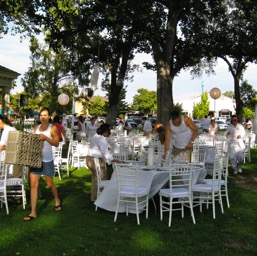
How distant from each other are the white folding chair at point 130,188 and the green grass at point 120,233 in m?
0.31

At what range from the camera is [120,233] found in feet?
19.9

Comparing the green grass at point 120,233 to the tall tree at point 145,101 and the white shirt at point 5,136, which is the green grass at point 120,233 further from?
the tall tree at point 145,101

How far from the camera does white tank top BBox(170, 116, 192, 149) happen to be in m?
8.93

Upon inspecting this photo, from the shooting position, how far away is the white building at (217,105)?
81.4 m

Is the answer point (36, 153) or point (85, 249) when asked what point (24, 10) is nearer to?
point (36, 153)

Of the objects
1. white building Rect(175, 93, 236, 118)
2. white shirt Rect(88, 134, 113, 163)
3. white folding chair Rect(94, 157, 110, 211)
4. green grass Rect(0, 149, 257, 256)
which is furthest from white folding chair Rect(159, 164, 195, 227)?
white building Rect(175, 93, 236, 118)

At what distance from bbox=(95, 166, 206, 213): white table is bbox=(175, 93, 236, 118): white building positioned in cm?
7343

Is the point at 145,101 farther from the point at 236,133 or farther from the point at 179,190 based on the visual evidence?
the point at 179,190

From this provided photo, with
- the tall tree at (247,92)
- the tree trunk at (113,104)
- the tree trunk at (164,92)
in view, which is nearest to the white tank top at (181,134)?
the tree trunk at (164,92)

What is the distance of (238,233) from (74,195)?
400 centimetres

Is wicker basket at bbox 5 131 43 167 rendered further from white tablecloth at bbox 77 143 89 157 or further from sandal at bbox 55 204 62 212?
white tablecloth at bbox 77 143 89 157

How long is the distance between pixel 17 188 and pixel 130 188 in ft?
8.63

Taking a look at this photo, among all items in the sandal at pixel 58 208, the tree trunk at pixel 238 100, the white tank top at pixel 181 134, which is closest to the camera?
the sandal at pixel 58 208

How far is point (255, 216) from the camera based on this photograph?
7223mm
